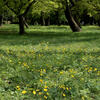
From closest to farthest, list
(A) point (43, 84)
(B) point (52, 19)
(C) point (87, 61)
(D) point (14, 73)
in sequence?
(A) point (43, 84) → (D) point (14, 73) → (C) point (87, 61) → (B) point (52, 19)

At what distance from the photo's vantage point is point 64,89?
4.26m

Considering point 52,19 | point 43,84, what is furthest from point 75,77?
point 52,19

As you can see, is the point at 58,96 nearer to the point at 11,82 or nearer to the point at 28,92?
the point at 28,92

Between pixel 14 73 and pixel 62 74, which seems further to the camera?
pixel 14 73

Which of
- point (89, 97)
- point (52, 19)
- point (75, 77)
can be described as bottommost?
point (89, 97)

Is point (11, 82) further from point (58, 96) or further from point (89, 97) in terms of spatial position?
point (89, 97)

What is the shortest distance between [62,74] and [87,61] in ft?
7.26

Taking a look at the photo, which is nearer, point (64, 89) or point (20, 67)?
point (64, 89)

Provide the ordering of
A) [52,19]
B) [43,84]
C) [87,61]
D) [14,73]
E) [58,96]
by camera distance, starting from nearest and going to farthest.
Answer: [58,96] → [43,84] → [14,73] → [87,61] → [52,19]

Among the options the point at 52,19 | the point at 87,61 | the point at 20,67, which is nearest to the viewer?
the point at 20,67

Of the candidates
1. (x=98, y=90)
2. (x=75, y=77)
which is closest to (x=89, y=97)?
(x=98, y=90)

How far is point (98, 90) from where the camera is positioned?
4605 mm

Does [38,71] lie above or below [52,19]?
below

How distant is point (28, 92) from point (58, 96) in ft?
2.48
